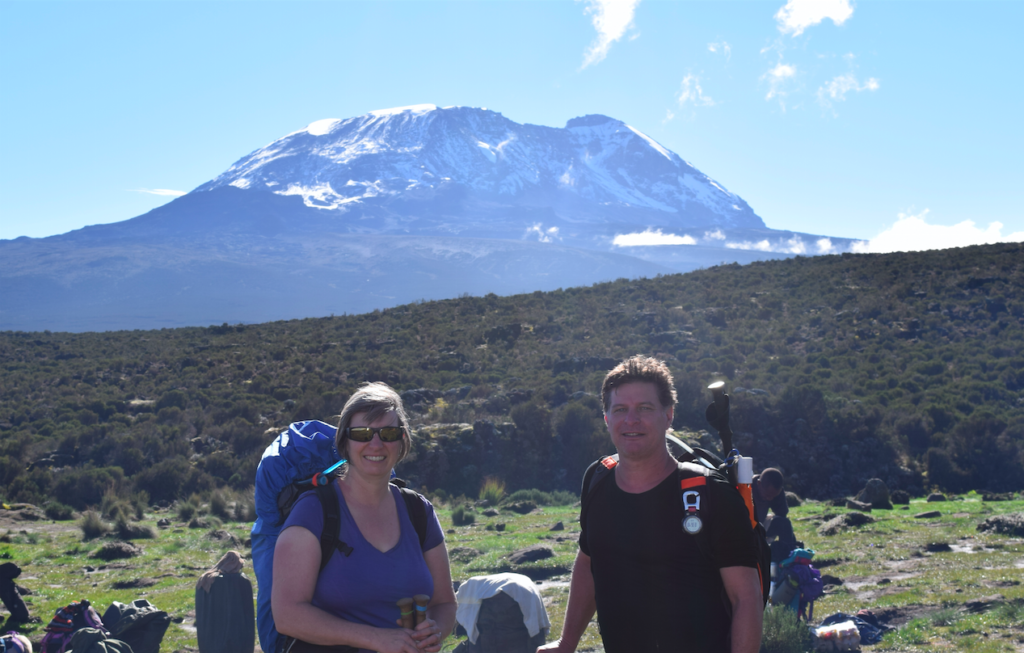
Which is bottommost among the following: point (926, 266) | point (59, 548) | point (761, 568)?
point (59, 548)

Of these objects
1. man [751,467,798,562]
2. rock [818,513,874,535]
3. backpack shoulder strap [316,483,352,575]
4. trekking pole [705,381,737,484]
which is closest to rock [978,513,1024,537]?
rock [818,513,874,535]

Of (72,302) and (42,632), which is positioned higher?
(72,302)

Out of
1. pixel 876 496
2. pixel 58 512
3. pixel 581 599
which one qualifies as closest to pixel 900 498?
pixel 876 496

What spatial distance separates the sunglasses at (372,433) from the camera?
2.55 metres

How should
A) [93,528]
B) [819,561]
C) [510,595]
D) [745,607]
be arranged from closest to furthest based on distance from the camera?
1. [745,607]
2. [510,595]
3. [819,561]
4. [93,528]

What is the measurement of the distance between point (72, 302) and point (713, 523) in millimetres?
204535

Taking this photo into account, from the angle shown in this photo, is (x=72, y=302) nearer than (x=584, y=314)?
No

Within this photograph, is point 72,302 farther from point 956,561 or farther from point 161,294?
point 956,561

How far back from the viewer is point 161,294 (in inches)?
7343

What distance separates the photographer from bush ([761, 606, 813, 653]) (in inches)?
217

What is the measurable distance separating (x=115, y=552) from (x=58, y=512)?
506 centimetres

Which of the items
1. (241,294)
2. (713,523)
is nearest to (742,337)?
(713,523)

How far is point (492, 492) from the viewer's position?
54.3ft

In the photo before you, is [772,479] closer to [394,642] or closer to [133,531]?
[394,642]
